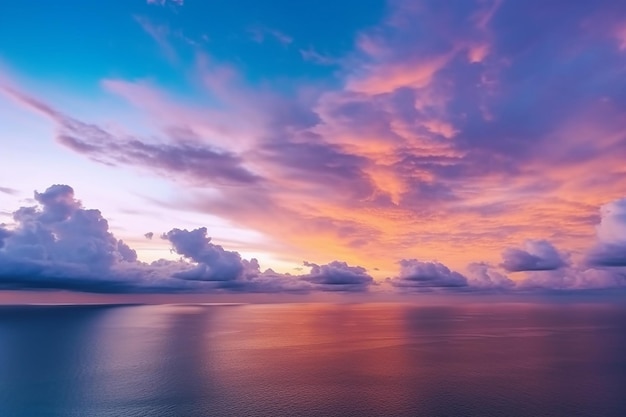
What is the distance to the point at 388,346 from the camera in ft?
468

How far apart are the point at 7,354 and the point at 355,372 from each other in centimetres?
10581

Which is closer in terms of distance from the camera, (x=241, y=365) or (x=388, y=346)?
(x=241, y=365)

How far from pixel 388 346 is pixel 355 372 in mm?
49415

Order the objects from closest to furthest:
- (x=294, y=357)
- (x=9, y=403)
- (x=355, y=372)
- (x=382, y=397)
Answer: (x=9, y=403)
(x=382, y=397)
(x=355, y=372)
(x=294, y=357)

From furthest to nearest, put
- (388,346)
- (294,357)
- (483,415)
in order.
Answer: (388,346)
(294,357)
(483,415)

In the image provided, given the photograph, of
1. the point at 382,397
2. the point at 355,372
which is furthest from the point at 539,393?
the point at 355,372

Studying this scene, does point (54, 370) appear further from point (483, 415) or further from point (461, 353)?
point (461, 353)

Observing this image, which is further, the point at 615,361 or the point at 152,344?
the point at 152,344

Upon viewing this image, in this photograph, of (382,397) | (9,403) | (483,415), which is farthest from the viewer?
(382,397)

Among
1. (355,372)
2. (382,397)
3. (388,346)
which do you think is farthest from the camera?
(388,346)

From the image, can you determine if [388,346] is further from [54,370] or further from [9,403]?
[9,403]

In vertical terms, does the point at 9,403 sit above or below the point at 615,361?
below

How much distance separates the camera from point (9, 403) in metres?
69.1

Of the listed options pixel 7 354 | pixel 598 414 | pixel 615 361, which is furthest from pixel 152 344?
pixel 615 361
